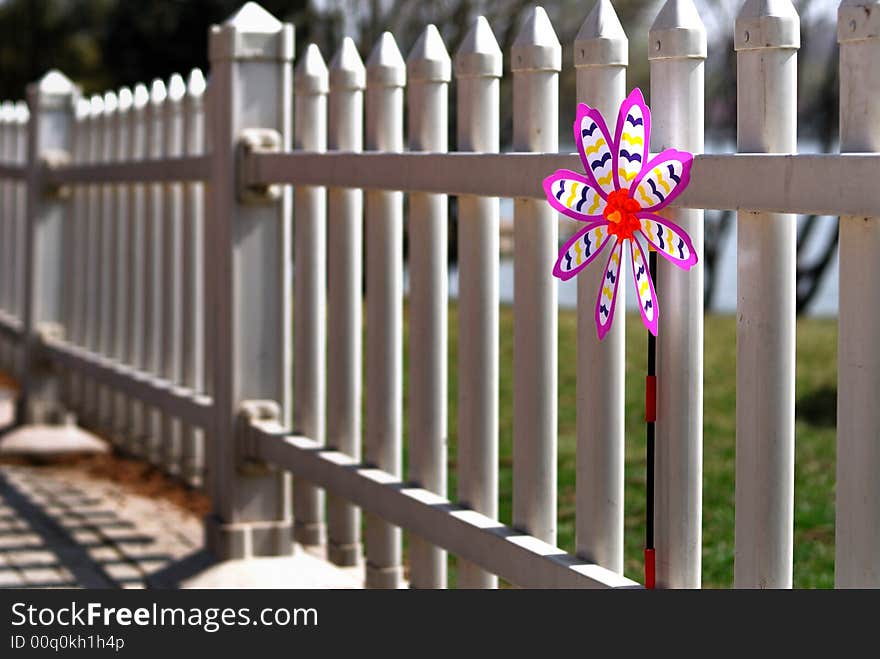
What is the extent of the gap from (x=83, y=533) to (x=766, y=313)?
3406 millimetres

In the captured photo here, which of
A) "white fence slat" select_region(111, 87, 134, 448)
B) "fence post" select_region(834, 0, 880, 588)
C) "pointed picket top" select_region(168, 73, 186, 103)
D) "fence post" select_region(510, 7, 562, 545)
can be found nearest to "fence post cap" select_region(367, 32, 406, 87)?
"fence post" select_region(510, 7, 562, 545)

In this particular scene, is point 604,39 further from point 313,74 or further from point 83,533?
point 83,533

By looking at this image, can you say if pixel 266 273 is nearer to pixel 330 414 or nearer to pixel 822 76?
pixel 330 414

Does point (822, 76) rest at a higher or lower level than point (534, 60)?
higher

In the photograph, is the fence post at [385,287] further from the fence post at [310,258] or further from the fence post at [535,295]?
the fence post at [535,295]

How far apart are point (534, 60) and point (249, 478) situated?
2077 millimetres

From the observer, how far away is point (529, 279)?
128 inches

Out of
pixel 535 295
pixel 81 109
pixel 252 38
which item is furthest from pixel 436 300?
pixel 81 109

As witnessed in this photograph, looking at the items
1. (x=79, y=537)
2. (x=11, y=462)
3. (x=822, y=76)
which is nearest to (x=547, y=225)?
(x=79, y=537)

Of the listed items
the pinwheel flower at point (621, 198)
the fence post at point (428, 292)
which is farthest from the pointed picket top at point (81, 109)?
the pinwheel flower at point (621, 198)

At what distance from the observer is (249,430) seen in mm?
4730

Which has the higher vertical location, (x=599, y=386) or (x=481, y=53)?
(x=481, y=53)

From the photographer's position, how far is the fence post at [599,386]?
2.94 m

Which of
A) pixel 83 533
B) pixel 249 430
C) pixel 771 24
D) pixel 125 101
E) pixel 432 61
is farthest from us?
pixel 125 101
